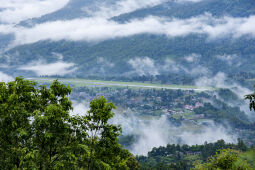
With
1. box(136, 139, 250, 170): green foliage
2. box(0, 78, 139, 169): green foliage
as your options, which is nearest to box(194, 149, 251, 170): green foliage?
box(0, 78, 139, 169): green foliage

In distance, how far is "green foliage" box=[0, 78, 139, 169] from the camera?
16.7 meters

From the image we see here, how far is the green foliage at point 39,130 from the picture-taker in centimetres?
1672

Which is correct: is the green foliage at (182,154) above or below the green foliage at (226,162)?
below

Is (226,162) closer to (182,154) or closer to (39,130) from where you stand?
(39,130)

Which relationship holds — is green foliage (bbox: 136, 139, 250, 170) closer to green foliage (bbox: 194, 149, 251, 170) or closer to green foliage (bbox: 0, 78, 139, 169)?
green foliage (bbox: 194, 149, 251, 170)

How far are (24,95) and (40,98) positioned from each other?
120 centimetres

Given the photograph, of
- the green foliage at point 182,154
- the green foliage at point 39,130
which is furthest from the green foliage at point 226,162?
the green foliage at point 182,154

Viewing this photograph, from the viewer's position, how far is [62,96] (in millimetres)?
19953

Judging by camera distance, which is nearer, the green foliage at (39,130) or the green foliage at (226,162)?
the green foliage at (39,130)

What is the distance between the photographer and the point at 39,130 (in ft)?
55.7

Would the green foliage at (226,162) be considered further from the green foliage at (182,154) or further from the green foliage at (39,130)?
the green foliage at (182,154)

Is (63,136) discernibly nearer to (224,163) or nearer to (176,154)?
(224,163)

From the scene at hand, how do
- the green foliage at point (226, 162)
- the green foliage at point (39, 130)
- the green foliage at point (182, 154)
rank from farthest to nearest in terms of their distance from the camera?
the green foliage at point (182, 154) → the green foliage at point (226, 162) → the green foliage at point (39, 130)

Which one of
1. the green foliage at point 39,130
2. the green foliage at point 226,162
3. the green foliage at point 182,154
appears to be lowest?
the green foliage at point 182,154
